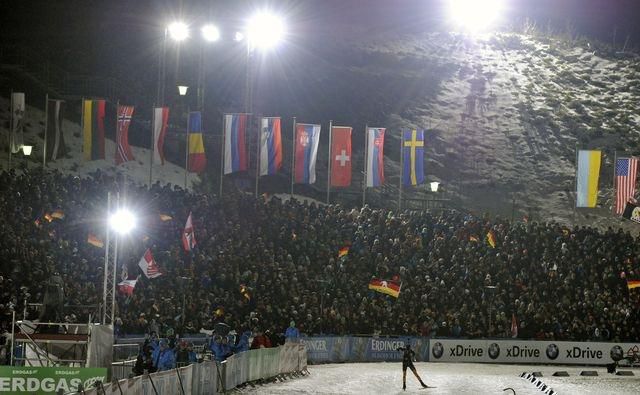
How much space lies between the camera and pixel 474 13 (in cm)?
10488

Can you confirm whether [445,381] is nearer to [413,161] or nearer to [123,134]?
[413,161]

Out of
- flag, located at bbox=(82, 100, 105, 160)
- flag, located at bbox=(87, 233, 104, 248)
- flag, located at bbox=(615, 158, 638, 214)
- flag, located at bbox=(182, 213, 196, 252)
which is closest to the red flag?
flag, located at bbox=(82, 100, 105, 160)

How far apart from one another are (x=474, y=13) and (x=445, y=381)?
235ft

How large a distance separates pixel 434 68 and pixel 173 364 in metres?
65.8

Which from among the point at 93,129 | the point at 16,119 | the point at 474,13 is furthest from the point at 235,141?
the point at 474,13

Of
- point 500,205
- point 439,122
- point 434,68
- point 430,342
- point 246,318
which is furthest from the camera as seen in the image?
point 434,68

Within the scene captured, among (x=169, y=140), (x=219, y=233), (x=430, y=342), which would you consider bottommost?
(x=430, y=342)

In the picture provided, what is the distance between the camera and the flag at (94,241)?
131 ft

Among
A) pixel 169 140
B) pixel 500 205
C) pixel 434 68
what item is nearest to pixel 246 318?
pixel 169 140

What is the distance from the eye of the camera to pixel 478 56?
9375cm

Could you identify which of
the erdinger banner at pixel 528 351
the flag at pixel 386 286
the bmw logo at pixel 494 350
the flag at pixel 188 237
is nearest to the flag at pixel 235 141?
the flag at pixel 188 237

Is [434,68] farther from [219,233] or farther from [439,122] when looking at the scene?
[219,233]

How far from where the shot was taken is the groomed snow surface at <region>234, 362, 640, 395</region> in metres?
34.6

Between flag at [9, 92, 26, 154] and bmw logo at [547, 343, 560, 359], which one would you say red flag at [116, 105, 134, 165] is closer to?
flag at [9, 92, 26, 154]
